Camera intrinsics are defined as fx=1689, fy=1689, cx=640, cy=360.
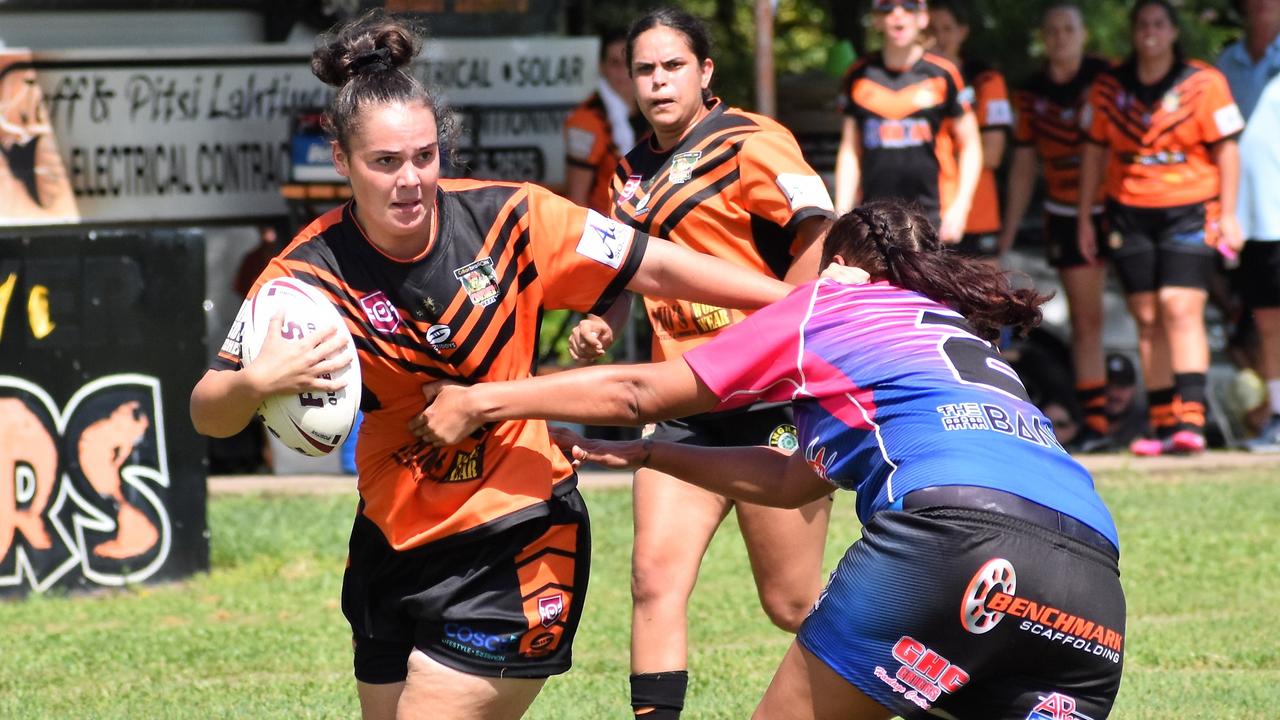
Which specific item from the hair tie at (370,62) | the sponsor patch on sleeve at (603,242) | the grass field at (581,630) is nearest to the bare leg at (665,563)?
the grass field at (581,630)

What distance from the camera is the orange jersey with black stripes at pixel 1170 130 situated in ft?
31.2

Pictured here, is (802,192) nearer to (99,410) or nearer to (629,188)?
(629,188)

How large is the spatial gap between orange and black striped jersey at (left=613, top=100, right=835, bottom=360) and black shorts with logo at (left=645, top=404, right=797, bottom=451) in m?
0.23

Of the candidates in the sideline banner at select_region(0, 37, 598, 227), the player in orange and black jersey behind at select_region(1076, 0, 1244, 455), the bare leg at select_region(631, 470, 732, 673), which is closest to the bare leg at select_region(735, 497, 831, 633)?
the bare leg at select_region(631, 470, 732, 673)

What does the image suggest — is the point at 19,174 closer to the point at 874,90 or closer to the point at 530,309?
the point at 874,90

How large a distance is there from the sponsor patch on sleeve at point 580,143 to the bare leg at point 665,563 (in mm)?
5510

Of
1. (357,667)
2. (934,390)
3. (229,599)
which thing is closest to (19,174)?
(229,599)

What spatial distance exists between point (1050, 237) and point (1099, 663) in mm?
7597

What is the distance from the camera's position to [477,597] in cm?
382

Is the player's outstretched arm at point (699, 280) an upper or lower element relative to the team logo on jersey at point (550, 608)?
upper

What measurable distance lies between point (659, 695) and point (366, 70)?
206cm

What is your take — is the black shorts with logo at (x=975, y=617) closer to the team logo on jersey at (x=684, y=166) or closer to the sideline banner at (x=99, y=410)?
the team logo on jersey at (x=684, y=166)

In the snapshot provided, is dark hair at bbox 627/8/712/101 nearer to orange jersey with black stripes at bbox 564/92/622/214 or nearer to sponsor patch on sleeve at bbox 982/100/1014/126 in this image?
orange jersey with black stripes at bbox 564/92/622/214

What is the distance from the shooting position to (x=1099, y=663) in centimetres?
333
